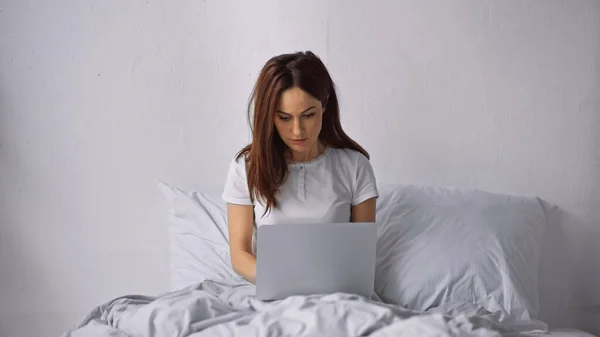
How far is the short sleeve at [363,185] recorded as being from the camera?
1851 mm

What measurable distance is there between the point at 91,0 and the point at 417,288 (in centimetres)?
121

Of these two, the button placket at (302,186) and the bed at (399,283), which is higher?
the button placket at (302,186)

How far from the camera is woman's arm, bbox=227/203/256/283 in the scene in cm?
177

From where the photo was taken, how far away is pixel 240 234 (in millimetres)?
1799

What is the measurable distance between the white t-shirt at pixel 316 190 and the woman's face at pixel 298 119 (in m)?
0.09

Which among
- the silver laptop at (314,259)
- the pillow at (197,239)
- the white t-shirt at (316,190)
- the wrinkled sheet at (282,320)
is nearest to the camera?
the wrinkled sheet at (282,320)

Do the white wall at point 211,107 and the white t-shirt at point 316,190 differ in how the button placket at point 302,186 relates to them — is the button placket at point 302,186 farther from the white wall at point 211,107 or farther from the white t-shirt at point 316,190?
the white wall at point 211,107

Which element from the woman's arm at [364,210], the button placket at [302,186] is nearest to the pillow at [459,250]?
the woman's arm at [364,210]

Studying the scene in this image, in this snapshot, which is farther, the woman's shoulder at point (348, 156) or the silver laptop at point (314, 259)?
the woman's shoulder at point (348, 156)

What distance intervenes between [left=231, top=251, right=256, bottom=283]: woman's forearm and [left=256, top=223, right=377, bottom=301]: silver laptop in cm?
19

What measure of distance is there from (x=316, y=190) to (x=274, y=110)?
0.24 metres

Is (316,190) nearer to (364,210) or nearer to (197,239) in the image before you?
(364,210)

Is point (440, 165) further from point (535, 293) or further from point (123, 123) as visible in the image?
point (123, 123)

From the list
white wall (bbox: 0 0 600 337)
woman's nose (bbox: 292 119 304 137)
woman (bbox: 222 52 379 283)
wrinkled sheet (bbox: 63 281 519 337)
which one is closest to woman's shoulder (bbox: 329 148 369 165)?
woman (bbox: 222 52 379 283)
